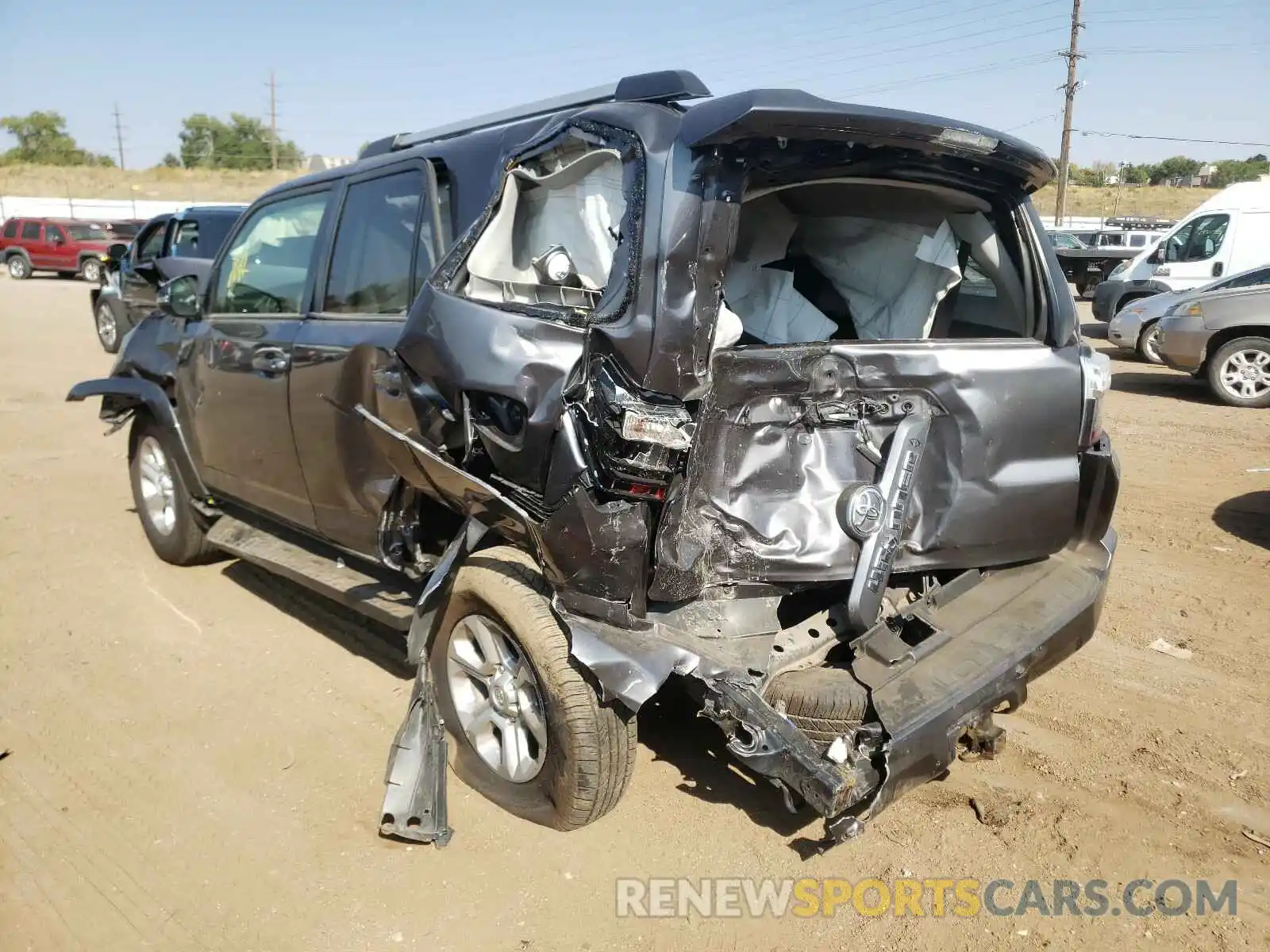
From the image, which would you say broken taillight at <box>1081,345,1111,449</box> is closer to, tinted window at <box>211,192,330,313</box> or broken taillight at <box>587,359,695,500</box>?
broken taillight at <box>587,359,695,500</box>

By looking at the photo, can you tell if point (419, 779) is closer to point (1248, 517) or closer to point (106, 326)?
point (1248, 517)

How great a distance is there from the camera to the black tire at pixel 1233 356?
950cm

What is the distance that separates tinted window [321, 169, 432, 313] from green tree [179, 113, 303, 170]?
8195cm

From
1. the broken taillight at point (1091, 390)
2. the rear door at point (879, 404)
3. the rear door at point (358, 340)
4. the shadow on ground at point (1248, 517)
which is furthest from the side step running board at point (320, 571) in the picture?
the shadow on ground at point (1248, 517)

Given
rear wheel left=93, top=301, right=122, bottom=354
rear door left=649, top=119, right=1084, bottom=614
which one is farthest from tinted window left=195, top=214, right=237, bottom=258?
rear door left=649, top=119, right=1084, bottom=614

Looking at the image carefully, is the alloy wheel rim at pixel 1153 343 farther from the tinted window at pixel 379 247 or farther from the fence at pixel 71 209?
the fence at pixel 71 209

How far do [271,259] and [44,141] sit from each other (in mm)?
92309

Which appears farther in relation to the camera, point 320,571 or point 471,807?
point 320,571

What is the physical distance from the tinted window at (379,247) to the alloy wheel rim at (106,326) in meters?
12.1

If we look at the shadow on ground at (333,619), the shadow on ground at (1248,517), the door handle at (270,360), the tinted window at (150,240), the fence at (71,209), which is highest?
the fence at (71,209)

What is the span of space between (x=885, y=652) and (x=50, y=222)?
3285 cm

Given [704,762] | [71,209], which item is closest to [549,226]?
[704,762]

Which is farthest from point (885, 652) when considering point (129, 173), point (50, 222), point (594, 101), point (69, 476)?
point (129, 173)

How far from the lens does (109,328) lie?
1447 cm
